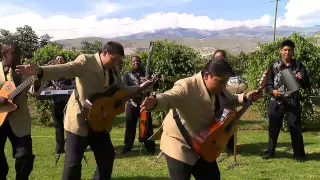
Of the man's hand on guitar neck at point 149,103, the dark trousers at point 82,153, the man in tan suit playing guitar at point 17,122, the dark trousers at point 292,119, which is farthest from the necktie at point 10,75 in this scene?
the dark trousers at point 292,119

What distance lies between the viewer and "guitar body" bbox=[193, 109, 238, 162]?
14.2 ft

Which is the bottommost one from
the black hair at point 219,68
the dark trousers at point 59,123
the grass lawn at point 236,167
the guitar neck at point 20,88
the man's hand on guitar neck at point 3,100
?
the grass lawn at point 236,167

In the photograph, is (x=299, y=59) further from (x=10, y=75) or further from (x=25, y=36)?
(x=25, y=36)

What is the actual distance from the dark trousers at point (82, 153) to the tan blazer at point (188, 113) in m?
1.23

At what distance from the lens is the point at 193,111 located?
434 centimetres

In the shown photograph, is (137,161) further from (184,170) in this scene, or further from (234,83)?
(184,170)

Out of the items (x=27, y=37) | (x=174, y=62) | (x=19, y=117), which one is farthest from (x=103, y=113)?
(x=27, y=37)

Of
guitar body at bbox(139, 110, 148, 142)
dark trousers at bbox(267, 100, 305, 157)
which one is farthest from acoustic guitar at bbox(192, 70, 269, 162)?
dark trousers at bbox(267, 100, 305, 157)

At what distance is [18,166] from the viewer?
5.88 metres

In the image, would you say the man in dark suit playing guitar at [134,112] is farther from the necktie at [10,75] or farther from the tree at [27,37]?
the tree at [27,37]

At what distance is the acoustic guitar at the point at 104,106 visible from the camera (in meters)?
5.25

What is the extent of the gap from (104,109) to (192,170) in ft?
4.70

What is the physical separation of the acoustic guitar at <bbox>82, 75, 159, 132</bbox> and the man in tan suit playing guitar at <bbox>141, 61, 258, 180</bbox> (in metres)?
1.03

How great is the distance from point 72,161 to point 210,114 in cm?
184
